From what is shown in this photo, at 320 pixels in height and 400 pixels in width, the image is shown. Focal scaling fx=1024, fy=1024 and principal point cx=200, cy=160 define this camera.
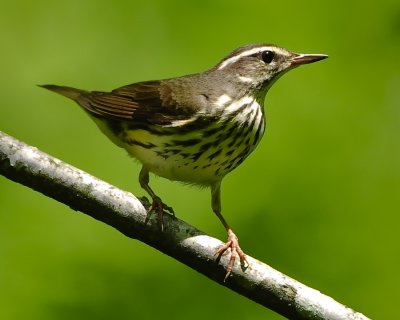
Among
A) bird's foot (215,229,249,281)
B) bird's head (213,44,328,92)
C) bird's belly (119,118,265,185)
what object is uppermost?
bird's head (213,44,328,92)

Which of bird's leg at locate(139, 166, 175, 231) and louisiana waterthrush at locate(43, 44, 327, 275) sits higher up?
louisiana waterthrush at locate(43, 44, 327, 275)

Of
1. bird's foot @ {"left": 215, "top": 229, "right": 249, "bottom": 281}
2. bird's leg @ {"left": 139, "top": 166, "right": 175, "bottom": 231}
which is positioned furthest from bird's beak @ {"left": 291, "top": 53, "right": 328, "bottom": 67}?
bird's foot @ {"left": 215, "top": 229, "right": 249, "bottom": 281}

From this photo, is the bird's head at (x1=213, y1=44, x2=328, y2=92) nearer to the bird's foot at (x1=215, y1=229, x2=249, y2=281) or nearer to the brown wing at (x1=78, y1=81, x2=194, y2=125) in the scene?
the brown wing at (x1=78, y1=81, x2=194, y2=125)

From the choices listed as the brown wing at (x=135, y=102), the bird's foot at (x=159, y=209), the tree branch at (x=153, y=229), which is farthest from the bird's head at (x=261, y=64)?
the tree branch at (x=153, y=229)

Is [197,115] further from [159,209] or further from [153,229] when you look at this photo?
[153,229]

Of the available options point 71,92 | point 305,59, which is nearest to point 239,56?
point 305,59
